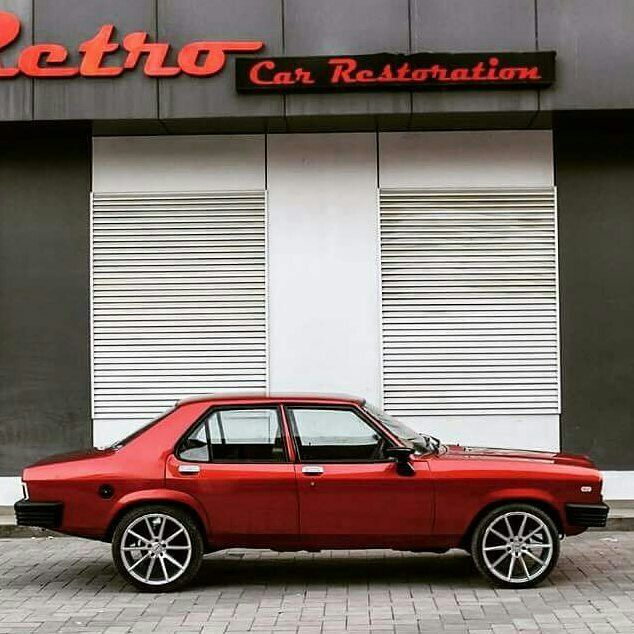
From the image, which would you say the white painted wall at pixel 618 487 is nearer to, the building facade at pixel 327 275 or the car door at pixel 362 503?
the building facade at pixel 327 275

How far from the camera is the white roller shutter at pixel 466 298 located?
13.9 m

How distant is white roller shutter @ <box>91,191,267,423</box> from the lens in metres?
13.9

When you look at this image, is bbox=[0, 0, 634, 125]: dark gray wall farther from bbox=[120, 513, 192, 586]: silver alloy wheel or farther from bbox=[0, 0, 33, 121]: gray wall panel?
bbox=[120, 513, 192, 586]: silver alloy wheel

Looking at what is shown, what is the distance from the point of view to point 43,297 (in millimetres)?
13984

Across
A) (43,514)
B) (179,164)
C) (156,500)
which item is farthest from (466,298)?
(43,514)

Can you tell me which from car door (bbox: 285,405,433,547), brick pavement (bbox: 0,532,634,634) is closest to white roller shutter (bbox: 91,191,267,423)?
brick pavement (bbox: 0,532,634,634)

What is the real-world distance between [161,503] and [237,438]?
811mm

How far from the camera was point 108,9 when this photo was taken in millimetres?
13234

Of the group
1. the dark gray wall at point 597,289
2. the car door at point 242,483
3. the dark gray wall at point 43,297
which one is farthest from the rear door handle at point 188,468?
the dark gray wall at point 597,289

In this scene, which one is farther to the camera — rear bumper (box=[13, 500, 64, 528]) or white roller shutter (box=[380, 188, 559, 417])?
white roller shutter (box=[380, 188, 559, 417])

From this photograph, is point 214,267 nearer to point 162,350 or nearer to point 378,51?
point 162,350

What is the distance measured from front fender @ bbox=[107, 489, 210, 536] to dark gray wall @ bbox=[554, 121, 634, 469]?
6.23 metres

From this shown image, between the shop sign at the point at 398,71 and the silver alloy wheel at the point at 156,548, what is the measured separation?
5.96 meters

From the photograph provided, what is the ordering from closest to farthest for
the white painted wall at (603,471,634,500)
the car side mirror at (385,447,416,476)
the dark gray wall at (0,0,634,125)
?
1. the car side mirror at (385,447,416,476)
2. the dark gray wall at (0,0,634,125)
3. the white painted wall at (603,471,634,500)
